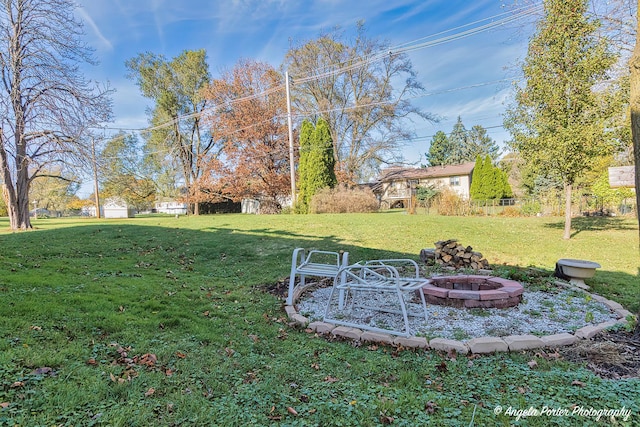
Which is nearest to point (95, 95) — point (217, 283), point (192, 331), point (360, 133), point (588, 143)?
point (217, 283)

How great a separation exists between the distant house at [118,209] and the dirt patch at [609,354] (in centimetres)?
3317

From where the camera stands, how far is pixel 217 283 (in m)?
5.26

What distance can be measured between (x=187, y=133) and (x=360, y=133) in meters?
14.0

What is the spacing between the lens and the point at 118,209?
30.5 m

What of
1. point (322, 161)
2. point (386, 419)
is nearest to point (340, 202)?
point (322, 161)

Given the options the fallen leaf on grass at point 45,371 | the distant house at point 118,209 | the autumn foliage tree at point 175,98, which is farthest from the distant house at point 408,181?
the fallen leaf on grass at point 45,371

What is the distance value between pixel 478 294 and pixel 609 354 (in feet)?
4.04

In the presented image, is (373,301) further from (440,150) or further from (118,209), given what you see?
(440,150)

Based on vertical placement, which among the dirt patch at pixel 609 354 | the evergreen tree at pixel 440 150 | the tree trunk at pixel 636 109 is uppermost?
the evergreen tree at pixel 440 150

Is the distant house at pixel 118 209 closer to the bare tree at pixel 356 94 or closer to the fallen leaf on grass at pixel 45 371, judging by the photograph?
the bare tree at pixel 356 94

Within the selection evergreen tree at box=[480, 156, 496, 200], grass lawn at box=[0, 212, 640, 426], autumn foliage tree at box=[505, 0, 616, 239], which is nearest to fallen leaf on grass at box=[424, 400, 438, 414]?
grass lawn at box=[0, 212, 640, 426]

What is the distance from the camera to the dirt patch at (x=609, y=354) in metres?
2.29

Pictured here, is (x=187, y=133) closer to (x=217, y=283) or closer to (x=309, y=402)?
(x=217, y=283)

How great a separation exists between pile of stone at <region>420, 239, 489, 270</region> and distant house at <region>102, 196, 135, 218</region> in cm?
3041
